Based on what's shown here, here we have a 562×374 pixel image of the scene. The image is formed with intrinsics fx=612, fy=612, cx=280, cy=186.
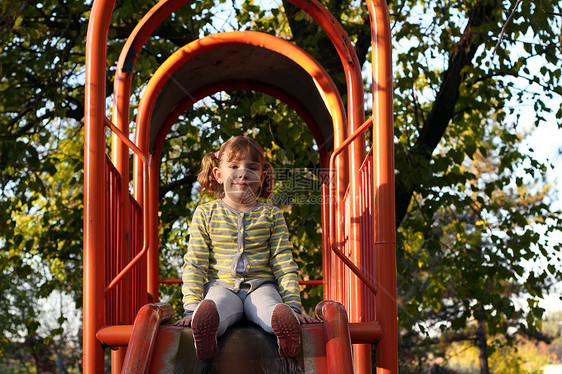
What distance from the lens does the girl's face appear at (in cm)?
296

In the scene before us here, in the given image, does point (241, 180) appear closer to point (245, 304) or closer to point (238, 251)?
point (238, 251)

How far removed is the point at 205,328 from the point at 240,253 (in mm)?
645

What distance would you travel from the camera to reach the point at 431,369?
19.9 metres

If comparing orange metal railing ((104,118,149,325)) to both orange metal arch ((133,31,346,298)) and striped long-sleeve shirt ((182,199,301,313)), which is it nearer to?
striped long-sleeve shirt ((182,199,301,313))

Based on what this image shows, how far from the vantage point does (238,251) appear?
9.40 ft

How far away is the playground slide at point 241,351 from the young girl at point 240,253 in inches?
2.8

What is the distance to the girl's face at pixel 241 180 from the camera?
296cm

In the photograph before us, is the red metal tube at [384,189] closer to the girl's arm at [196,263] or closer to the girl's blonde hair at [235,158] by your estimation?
the girl's blonde hair at [235,158]

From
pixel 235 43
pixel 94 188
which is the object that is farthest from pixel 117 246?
pixel 235 43

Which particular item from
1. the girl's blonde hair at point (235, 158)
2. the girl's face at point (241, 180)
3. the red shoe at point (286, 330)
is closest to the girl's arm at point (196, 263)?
the girl's face at point (241, 180)

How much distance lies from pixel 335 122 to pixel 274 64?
595 mm

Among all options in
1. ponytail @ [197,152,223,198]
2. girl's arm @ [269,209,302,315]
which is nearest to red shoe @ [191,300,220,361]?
girl's arm @ [269,209,302,315]

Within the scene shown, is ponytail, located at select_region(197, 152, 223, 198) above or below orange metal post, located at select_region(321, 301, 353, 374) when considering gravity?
above

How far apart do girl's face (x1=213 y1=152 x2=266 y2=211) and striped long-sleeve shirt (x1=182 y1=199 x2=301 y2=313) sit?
0.06 meters
